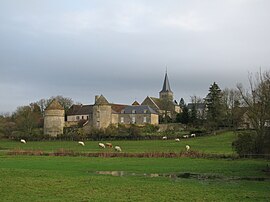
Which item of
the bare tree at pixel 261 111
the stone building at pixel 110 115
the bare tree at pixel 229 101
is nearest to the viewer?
the bare tree at pixel 261 111

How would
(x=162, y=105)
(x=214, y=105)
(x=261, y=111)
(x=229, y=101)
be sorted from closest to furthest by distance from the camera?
(x=261, y=111)
(x=214, y=105)
(x=229, y=101)
(x=162, y=105)

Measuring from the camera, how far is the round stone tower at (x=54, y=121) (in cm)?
9675

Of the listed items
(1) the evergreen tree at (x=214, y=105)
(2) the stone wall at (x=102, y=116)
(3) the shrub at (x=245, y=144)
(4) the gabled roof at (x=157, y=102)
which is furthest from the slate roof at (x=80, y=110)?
(3) the shrub at (x=245, y=144)

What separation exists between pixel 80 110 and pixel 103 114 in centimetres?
1938

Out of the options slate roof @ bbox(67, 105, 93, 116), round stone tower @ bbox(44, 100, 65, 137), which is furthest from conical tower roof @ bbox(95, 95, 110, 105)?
slate roof @ bbox(67, 105, 93, 116)

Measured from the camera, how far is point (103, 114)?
101 m

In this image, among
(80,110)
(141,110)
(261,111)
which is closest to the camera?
(261,111)

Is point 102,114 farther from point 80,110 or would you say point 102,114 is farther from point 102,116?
point 80,110

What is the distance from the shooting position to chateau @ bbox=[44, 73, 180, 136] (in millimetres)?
97750

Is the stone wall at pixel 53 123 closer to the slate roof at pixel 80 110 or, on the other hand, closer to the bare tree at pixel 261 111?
the slate roof at pixel 80 110

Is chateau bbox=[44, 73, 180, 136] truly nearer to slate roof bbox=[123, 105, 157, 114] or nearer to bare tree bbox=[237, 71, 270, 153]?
slate roof bbox=[123, 105, 157, 114]

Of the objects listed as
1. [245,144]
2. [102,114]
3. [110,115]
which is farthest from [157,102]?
[245,144]

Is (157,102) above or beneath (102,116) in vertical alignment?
above

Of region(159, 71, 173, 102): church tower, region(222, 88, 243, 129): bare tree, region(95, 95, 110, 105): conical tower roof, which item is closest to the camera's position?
region(222, 88, 243, 129): bare tree
